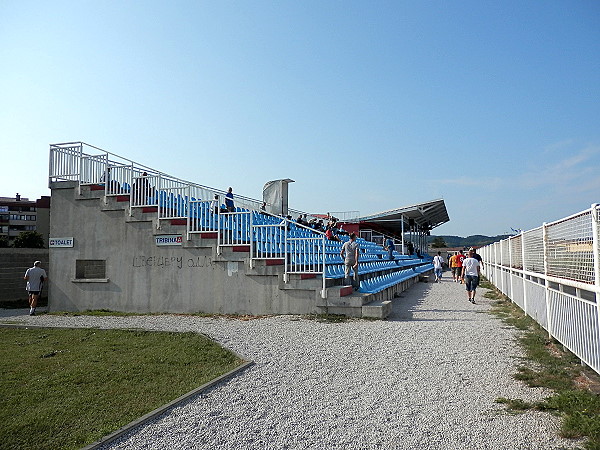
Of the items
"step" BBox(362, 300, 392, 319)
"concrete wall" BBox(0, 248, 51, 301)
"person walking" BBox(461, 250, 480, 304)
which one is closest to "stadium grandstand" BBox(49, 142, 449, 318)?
"step" BBox(362, 300, 392, 319)

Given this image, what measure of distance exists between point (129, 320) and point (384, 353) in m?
7.11

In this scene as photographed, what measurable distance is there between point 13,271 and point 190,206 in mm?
9222

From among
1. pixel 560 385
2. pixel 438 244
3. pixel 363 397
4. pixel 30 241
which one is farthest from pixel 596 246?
pixel 438 244

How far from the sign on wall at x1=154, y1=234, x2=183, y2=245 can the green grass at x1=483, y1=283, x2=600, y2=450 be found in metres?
9.04

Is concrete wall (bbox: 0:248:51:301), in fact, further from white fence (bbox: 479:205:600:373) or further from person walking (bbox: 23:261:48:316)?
white fence (bbox: 479:205:600:373)

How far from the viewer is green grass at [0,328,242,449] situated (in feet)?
13.3

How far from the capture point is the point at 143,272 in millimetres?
13273

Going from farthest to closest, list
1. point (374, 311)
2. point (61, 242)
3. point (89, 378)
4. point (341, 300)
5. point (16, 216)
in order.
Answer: point (16, 216) < point (61, 242) < point (341, 300) < point (374, 311) < point (89, 378)

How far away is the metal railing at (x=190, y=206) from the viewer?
11.7 m

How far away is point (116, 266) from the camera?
535 inches

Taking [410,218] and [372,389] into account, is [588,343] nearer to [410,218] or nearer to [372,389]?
[372,389]

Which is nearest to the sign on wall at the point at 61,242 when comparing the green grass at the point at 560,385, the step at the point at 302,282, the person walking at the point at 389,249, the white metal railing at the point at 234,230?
the white metal railing at the point at 234,230

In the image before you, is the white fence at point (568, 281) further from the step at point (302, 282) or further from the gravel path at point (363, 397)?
the step at point (302, 282)

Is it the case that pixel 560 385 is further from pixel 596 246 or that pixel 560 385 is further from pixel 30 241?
pixel 30 241
